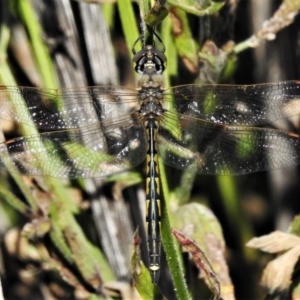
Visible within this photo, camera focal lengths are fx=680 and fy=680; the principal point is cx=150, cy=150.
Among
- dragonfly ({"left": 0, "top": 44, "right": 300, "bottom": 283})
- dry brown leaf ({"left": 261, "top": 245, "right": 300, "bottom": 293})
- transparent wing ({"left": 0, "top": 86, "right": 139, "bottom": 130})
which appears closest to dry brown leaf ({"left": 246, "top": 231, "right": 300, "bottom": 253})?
dry brown leaf ({"left": 261, "top": 245, "right": 300, "bottom": 293})

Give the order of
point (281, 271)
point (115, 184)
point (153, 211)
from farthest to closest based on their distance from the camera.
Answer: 1. point (115, 184)
2. point (281, 271)
3. point (153, 211)

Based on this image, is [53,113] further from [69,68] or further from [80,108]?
[69,68]

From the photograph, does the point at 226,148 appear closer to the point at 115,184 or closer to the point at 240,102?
the point at 240,102

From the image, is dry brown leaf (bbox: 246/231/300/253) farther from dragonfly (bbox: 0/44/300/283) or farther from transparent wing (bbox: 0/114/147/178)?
transparent wing (bbox: 0/114/147/178)

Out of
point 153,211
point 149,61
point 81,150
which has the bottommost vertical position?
point 153,211

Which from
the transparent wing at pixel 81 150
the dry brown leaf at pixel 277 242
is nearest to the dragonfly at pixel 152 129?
the transparent wing at pixel 81 150

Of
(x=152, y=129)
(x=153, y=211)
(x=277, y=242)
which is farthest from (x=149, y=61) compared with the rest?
(x=277, y=242)
